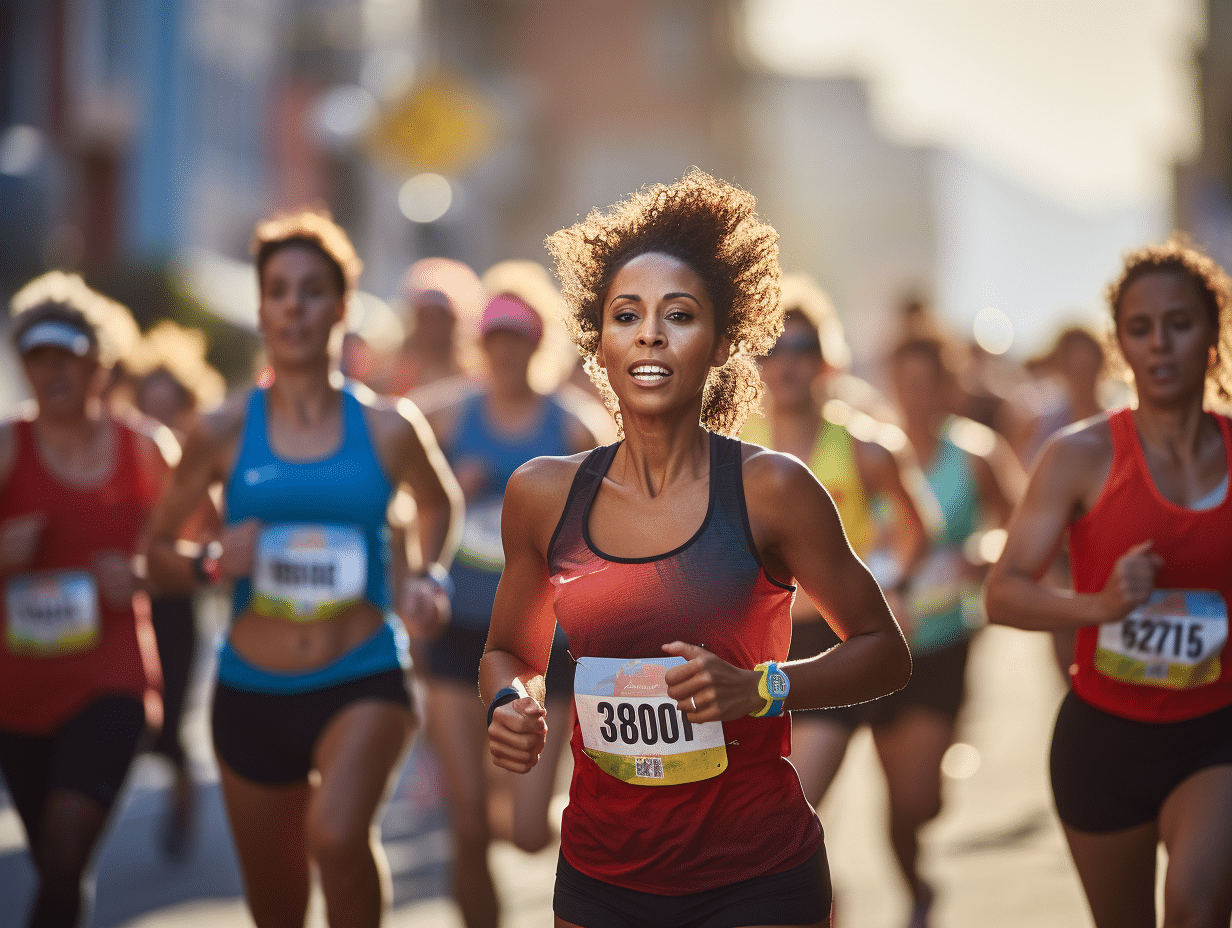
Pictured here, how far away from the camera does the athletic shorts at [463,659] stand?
19.6 ft

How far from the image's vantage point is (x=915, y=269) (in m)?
111

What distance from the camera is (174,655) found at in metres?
7.60

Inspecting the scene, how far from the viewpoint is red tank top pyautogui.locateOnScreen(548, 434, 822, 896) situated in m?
2.95

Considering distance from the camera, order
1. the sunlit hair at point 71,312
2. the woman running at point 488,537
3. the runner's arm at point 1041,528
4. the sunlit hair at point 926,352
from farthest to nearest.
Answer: the sunlit hair at point 926,352, the woman running at point 488,537, the sunlit hair at point 71,312, the runner's arm at point 1041,528

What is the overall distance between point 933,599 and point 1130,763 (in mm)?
2486

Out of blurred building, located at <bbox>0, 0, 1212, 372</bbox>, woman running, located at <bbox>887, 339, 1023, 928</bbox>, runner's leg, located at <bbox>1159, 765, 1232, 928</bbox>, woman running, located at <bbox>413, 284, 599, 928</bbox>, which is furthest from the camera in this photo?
blurred building, located at <bbox>0, 0, 1212, 372</bbox>

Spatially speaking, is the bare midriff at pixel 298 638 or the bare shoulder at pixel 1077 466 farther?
the bare midriff at pixel 298 638

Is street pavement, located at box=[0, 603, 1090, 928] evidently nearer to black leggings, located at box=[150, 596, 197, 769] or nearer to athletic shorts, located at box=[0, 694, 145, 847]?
black leggings, located at box=[150, 596, 197, 769]

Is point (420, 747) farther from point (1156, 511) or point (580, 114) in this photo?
point (580, 114)

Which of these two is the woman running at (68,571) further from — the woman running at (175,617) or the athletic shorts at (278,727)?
the woman running at (175,617)

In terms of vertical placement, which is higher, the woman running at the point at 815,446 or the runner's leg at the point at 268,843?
the woman running at the point at 815,446

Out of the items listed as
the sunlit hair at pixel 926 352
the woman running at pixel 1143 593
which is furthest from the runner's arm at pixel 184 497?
the sunlit hair at pixel 926 352

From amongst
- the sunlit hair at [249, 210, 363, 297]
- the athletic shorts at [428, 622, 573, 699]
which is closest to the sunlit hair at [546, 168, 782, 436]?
the sunlit hair at [249, 210, 363, 297]

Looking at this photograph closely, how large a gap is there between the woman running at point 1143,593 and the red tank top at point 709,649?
1.19m
